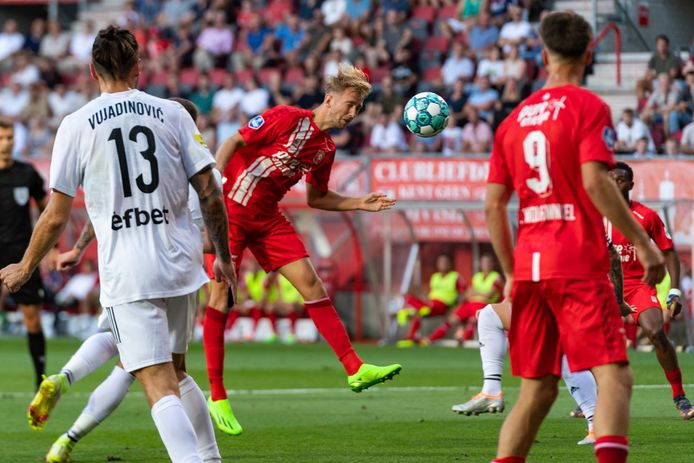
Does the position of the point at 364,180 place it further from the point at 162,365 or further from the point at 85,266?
the point at 162,365

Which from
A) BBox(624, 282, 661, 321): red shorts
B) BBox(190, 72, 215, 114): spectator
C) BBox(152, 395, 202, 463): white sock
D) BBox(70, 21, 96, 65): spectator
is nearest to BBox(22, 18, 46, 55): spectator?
BBox(70, 21, 96, 65): spectator

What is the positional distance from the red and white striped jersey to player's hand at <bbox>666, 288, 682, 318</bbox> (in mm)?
2986

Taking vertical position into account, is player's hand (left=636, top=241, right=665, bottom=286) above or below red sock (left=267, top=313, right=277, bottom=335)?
above

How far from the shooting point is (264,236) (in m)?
10.1

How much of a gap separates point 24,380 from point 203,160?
977cm

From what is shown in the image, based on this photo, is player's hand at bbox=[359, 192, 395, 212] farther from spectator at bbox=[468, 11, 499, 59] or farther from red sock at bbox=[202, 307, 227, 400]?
spectator at bbox=[468, 11, 499, 59]

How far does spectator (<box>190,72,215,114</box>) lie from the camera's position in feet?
85.9

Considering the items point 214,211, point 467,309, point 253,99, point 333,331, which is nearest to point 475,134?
point 467,309

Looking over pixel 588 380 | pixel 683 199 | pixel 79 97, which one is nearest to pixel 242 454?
pixel 588 380

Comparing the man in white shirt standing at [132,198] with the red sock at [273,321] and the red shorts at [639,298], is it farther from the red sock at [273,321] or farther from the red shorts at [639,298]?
the red sock at [273,321]

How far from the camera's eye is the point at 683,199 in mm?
18578

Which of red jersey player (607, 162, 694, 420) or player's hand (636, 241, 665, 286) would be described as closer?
player's hand (636, 241, 665, 286)

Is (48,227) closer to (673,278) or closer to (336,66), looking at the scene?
(673,278)

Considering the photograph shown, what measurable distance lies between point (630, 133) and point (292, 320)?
6353 mm
